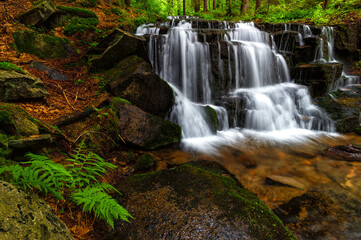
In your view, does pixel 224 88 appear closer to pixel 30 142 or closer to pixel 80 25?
pixel 80 25

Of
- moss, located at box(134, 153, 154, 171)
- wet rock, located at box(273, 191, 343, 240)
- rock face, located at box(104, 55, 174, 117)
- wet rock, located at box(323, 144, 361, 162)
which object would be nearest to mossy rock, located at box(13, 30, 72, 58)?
rock face, located at box(104, 55, 174, 117)

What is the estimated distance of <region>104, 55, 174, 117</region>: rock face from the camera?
207 inches

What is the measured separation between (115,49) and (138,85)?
4.88ft

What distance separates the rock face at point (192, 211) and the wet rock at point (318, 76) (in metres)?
8.03

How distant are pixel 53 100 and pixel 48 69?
1449mm

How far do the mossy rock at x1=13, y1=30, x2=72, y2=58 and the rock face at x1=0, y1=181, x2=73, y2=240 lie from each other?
5.42 metres

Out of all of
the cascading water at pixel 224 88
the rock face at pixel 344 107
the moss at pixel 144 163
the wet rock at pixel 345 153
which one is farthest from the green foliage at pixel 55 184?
the rock face at pixel 344 107

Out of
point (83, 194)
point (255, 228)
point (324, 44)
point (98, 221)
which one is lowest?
point (255, 228)

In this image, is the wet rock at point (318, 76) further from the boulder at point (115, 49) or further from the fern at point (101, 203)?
the fern at point (101, 203)

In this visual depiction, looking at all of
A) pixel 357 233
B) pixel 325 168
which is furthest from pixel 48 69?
pixel 325 168

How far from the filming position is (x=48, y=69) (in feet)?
16.1

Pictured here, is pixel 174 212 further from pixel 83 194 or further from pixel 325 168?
pixel 325 168

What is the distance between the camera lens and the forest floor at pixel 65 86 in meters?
1.96

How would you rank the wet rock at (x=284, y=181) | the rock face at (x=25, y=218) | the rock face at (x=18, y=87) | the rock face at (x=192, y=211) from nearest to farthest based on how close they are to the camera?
1. the rock face at (x=25, y=218)
2. the rock face at (x=192, y=211)
3. the rock face at (x=18, y=87)
4. the wet rock at (x=284, y=181)
